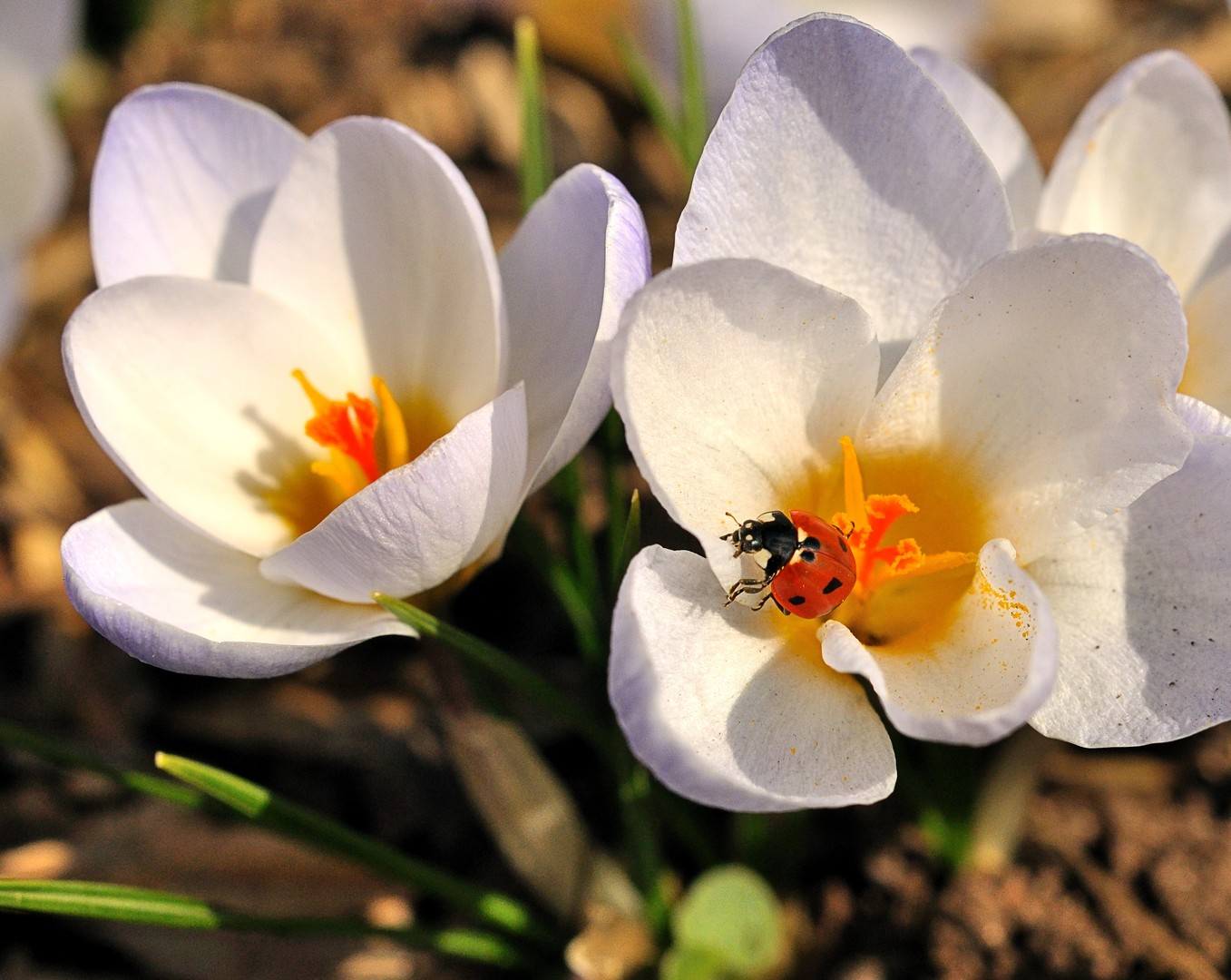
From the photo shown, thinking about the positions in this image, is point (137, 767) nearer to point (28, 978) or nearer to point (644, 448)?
point (28, 978)

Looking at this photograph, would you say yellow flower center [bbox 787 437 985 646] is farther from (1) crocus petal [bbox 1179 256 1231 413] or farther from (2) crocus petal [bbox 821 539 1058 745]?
(1) crocus petal [bbox 1179 256 1231 413]

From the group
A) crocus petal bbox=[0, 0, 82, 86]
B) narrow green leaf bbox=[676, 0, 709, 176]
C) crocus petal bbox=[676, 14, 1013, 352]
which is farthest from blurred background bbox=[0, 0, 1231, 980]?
narrow green leaf bbox=[676, 0, 709, 176]

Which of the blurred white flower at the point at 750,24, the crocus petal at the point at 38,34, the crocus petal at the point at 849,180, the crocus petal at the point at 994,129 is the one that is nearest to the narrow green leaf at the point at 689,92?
the crocus petal at the point at 994,129

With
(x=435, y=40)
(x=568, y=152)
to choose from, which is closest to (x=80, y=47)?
(x=435, y=40)

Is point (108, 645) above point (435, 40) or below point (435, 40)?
below

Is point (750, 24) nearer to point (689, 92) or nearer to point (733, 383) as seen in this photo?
point (689, 92)
